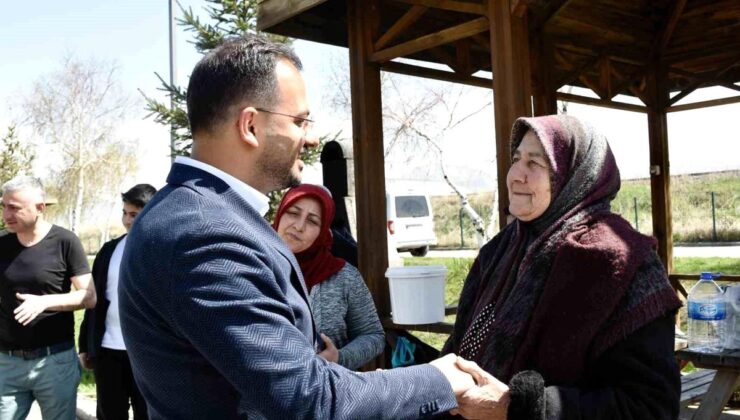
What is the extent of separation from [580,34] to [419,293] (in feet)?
11.4

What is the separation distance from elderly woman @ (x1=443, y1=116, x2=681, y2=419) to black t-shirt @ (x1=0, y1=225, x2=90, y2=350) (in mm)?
3195

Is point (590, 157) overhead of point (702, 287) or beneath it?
overhead

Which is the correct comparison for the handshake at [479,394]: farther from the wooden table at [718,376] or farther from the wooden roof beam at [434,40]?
the wooden roof beam at [434,40]

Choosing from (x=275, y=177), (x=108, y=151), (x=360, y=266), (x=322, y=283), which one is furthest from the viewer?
(x=108, y=151)

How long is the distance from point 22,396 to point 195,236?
12.3 feet

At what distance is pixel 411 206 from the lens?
20641mm

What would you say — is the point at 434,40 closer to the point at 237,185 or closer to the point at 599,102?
the point at 237,185

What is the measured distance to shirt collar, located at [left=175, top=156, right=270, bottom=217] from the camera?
4.48 ft

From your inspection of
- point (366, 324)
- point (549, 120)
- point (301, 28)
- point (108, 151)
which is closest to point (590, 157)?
point (549, 120)

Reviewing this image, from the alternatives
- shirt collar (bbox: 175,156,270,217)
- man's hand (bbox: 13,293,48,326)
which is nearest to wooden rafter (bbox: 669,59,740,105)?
man's hand (bbox: 13,293,48,326)

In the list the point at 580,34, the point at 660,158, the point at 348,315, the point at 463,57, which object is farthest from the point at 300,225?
the point at 660,158

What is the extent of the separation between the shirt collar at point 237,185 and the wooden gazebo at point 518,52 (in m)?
2.69

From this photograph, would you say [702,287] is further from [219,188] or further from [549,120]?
[219,188]

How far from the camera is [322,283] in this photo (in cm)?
305
